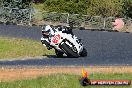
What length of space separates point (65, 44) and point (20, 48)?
5.70 m

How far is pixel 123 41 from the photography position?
36.6 meters

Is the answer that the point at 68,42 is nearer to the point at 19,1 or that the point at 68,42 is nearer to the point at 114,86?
the point at 114,86

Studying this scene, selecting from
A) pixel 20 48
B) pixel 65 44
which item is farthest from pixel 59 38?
pixel 20 48

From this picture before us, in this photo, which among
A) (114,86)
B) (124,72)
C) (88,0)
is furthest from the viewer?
(88,0)

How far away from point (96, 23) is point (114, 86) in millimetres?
28122

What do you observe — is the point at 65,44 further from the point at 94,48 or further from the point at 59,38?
the point at 94,48

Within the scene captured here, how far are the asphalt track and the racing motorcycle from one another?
0.43 meters

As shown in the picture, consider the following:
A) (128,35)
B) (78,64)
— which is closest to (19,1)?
(128,35)

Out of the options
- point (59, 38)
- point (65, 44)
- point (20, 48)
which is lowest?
point (20, 48)

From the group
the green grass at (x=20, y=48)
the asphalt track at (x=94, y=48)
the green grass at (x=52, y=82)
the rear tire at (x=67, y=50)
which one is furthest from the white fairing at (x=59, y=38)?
the green grass at (x=52, y=82)

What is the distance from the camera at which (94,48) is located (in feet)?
108

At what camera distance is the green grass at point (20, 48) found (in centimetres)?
2967

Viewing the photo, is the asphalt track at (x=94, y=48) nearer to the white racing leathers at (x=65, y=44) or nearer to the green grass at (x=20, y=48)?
the white racing leathers at (x=65, y=44)

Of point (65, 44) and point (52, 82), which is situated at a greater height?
point (52, 82)
